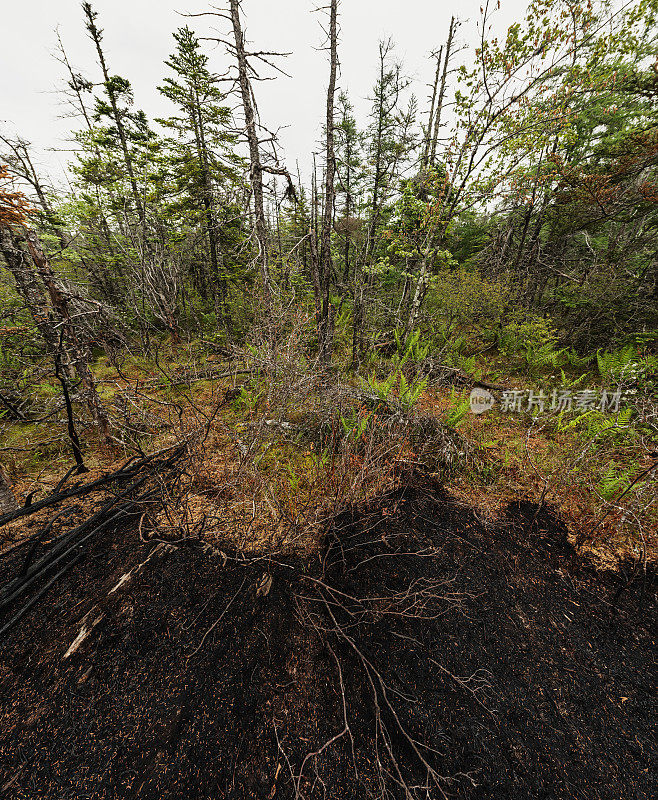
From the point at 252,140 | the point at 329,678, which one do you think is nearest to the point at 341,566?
the point at 329,678

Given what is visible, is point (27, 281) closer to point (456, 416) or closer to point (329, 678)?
point (329, 678)

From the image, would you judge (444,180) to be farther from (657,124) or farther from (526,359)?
(526,359)

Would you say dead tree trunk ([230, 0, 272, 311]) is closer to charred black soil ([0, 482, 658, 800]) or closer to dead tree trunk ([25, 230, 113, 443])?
dead tree trunk ([25, 230, 113, 443])

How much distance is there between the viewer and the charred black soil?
171 cm

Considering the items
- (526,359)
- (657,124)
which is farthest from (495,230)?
(526,359)

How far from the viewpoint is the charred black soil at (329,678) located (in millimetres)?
1710

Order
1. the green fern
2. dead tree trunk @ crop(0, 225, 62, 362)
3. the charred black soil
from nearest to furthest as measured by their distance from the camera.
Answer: the charred black soil → dead tree trunk @ crop(0, 225, 62, 362) → the green fern

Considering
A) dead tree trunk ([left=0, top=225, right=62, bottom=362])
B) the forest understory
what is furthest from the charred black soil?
dead tree trunk ([left=0, top=225, right=62, bottom=362])

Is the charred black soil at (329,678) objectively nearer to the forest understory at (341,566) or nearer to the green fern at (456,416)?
the forest understory at (341,566)

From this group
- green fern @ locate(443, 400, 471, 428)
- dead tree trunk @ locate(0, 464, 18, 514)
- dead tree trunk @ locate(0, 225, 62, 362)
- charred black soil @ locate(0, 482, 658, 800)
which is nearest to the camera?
charred black soil @ locate(0, 482, 658, 800)

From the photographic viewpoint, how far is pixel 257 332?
20.3ft

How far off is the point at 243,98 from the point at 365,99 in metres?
7.51

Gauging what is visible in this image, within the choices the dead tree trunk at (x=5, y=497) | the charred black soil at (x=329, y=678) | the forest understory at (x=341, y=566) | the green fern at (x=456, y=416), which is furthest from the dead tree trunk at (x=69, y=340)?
the green fern at (x=456, y=416)

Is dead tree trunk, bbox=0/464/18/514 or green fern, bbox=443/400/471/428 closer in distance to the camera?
dead tree trunk, bbox=0/464/18/514
